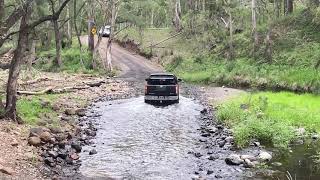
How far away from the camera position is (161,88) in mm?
27750

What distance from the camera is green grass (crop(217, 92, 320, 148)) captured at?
1873cm

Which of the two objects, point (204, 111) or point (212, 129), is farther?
point (204, 111)

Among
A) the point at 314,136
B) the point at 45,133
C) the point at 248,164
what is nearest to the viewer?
the point at 248,164

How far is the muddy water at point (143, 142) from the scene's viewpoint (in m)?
15.1

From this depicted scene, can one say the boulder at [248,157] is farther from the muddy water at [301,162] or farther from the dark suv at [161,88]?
the dark suv at [161,88]

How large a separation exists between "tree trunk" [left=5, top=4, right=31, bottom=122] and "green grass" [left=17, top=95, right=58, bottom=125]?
1143 millimetres

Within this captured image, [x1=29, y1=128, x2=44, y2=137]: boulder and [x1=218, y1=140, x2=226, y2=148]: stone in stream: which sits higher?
[x1=29, y1=128, x2=44, y2=137]: boulder

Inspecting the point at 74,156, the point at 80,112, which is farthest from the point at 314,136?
the point at 80,112

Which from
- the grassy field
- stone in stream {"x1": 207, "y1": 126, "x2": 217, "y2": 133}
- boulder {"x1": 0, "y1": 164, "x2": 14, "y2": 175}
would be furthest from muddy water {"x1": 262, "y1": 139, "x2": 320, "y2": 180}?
the grassy field

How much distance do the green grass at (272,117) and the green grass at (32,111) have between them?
853cm

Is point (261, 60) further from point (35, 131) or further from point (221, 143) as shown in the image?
point (35, 131)

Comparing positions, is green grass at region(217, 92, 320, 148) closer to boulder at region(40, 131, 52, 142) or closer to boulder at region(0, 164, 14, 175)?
boulder at region(40, 131, 52, 142)

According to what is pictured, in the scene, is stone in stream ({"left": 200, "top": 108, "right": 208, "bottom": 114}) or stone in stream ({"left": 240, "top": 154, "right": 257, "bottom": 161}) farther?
stone in stream ({"left": 200, "top": 108, "right": 208, "bottom": 114})

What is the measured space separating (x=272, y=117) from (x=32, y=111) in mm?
11313
